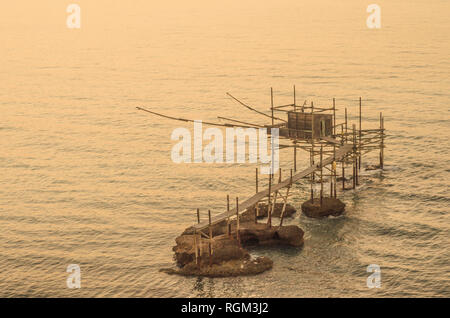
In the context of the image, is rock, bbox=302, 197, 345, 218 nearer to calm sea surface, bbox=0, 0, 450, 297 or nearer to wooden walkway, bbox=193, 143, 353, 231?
calm sea surface, bbox=0, 0, 450, 297

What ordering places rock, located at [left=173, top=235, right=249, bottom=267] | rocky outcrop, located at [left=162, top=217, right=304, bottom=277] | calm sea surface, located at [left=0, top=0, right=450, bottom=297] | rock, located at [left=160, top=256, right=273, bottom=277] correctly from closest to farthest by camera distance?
rock, located at [left=160, top=256, right=273, bottom=277]
rocky outcrop, located at [left=162, top=217, right=304, bottom=277]
rock, located at [left=173, top=235, right=249, bottom=267]
calm sea surface, located at [left=0, top=0, right=450, bottom=297]

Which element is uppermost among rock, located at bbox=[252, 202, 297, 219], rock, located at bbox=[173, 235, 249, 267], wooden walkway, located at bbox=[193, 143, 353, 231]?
wooden walkway, located at bbox=[193, 143, 353, 231]

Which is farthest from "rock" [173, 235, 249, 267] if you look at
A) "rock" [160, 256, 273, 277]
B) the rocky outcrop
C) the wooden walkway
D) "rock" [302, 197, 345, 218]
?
"rock" [302, 197, 345, 218]

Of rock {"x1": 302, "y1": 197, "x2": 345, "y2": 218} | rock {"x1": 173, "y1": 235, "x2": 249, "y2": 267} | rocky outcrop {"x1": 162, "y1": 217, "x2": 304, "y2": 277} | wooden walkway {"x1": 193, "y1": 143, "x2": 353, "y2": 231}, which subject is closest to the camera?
rocky outcrop {"x1": 162, "y1": 217, "x2": 304, "y2": 277}

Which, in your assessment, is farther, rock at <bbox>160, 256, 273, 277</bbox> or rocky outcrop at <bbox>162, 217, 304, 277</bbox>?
rocky outcrop at <bbox>162, 217, 304, 277</bbox>

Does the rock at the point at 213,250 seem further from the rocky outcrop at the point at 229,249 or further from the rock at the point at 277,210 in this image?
the rock at the point at 277,210

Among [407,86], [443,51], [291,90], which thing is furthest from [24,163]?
[443,51]
